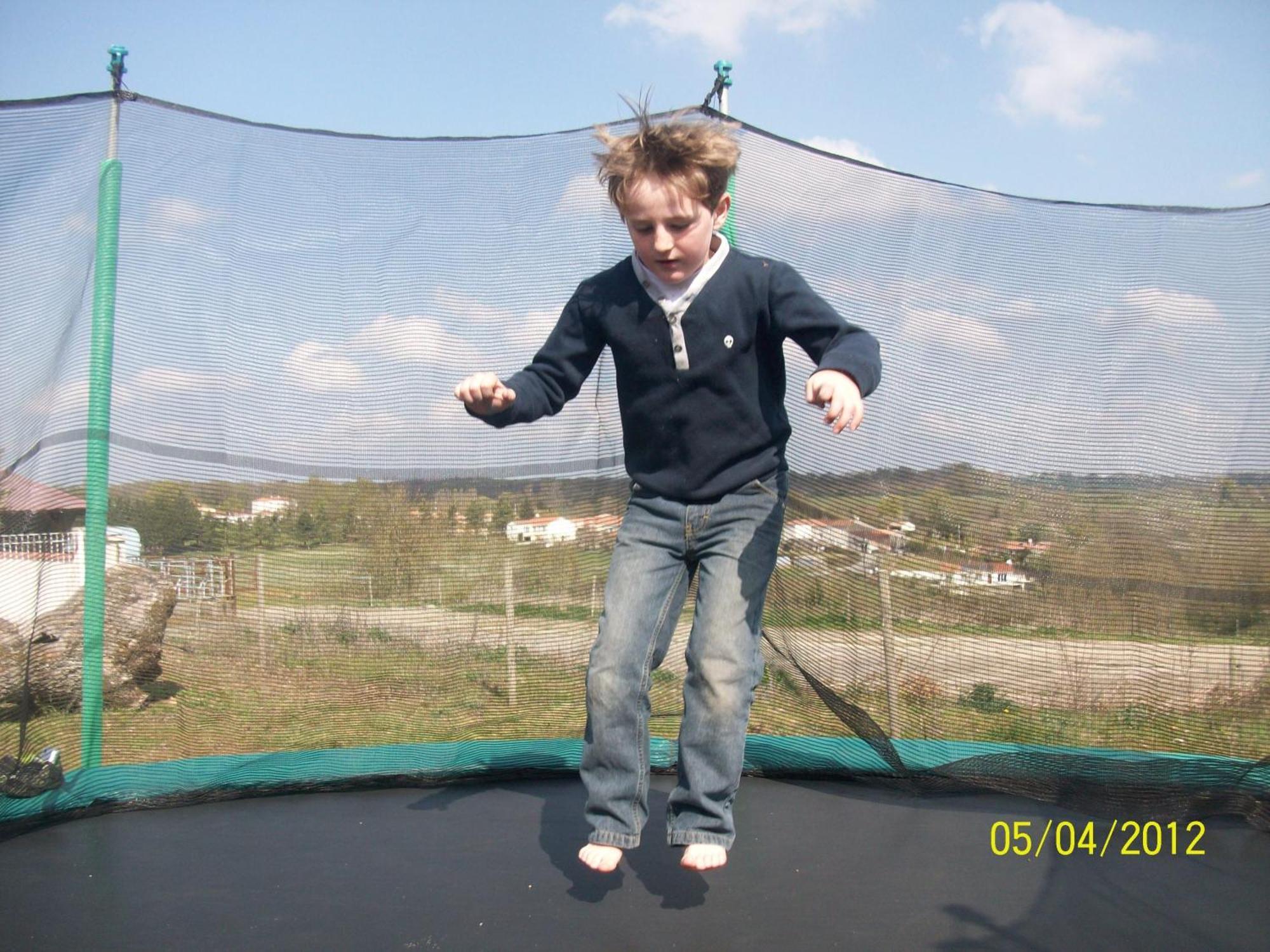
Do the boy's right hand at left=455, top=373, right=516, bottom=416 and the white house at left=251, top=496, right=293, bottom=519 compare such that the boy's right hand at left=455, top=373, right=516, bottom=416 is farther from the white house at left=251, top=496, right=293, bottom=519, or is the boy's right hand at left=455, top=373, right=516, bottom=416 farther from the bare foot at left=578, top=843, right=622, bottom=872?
the white house at left=251, top=496, right=293, bottom=519

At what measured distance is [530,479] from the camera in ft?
9.00

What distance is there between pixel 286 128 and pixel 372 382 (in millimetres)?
696

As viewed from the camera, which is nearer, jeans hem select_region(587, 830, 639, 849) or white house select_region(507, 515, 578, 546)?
jeans hem select_region(587, 830, 639, 849)

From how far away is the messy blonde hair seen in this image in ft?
5.37

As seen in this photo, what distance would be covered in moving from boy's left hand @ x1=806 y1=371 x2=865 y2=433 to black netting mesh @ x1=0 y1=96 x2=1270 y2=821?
1.21m

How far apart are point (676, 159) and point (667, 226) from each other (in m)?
0.10

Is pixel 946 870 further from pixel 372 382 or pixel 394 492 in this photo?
pixel 372 382

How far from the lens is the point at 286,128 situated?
9.00 feet

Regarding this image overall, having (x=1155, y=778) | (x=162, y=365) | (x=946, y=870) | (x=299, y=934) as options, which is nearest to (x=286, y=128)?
(x=162, y=365)

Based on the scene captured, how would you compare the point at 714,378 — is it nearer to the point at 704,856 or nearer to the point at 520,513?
the point at 704,856

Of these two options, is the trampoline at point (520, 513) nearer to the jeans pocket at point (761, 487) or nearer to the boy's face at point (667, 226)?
the jeans pocket at point (761, 487)
